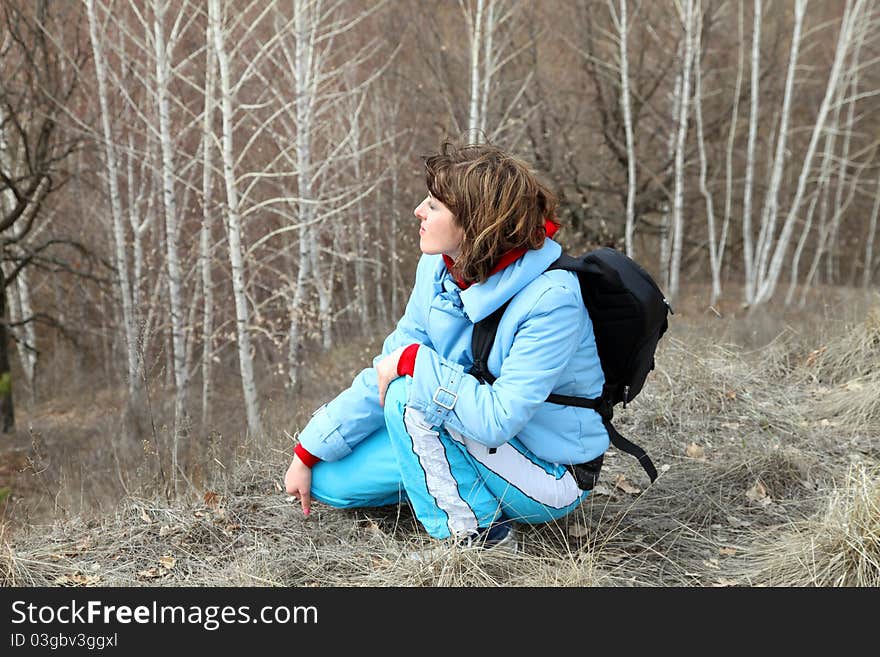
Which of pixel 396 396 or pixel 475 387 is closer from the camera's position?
pixel 475 387

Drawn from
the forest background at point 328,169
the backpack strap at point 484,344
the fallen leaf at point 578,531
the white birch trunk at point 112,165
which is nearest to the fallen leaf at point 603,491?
the fallen leaf at point 578,531

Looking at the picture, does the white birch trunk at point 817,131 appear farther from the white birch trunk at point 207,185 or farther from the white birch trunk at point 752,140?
the white birch trunk at point 207,185

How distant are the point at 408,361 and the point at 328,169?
33.5 ft

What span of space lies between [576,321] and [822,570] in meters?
1.12

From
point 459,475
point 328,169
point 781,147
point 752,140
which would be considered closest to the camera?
point 459,475

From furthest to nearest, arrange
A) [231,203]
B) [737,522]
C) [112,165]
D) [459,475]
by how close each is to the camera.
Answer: [112,165] < [231,203] < [737,522] < [459,475]

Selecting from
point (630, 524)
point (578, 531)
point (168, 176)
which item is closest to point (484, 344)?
point (578, 531)

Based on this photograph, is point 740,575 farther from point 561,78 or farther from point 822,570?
point 561,78

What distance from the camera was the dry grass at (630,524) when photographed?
276 centimetres

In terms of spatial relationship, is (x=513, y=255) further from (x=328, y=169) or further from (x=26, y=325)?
(x=26, y=325)

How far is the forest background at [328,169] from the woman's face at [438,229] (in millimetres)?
3288

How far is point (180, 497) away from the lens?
139 inches

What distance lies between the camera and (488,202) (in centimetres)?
247

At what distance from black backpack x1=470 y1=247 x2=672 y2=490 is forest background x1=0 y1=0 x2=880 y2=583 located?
295cm
